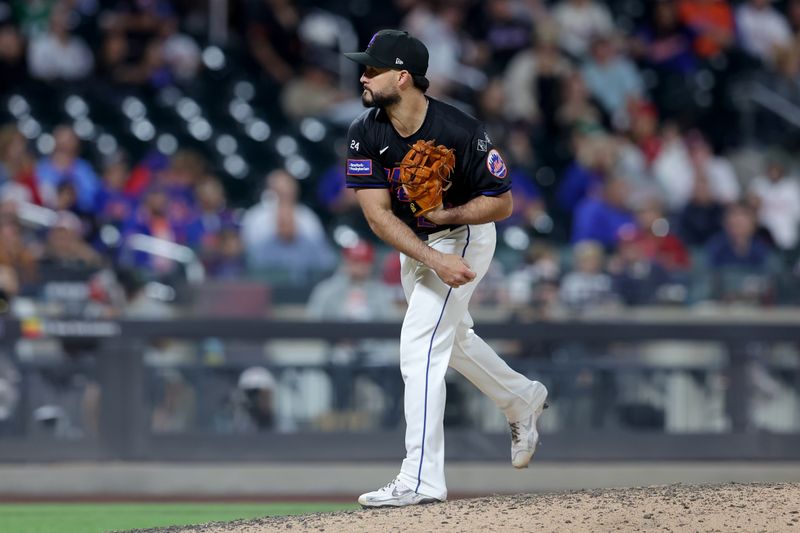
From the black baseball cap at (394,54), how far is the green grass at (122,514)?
308cm

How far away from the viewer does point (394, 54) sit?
6023 mm

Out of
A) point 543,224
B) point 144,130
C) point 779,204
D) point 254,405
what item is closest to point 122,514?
point 254,405

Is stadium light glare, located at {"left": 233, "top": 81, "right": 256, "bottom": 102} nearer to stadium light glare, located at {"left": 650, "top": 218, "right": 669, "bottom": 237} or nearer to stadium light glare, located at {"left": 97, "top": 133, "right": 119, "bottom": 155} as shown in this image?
stadium light glare, located at {"left": 97, "top": 133, "right": 119, "bottom": 155}

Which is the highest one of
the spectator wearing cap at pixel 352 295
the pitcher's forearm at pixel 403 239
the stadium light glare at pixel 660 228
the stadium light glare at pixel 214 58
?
the stadium light glare at pixel 214 58

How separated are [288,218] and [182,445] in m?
2.20

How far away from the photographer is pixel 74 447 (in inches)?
383

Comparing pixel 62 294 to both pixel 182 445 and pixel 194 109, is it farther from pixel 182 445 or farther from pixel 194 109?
pixel 194 109

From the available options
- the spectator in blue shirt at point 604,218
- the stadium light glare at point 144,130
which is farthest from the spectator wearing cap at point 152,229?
the spectator in blue shirt at point 604,218

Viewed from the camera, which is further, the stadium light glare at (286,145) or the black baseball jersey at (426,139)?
the stadium light glare at (286,145)

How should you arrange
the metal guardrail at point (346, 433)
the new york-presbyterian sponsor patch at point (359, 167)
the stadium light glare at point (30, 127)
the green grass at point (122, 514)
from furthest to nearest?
the stadium light glare at point (30, 127), the metal guardrail at point (346, 433), the green grass at point (122, 514), the new york-presbyterian sponsor patch at point (359, 167)

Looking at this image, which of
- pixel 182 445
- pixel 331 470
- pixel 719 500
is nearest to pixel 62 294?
pixel 182 445

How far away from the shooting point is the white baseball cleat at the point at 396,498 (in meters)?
6.21

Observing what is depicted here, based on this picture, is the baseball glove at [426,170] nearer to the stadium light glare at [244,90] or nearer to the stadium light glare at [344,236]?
the stadium light glare at [344,236]

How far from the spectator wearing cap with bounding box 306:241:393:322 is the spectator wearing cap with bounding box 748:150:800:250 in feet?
14.2
